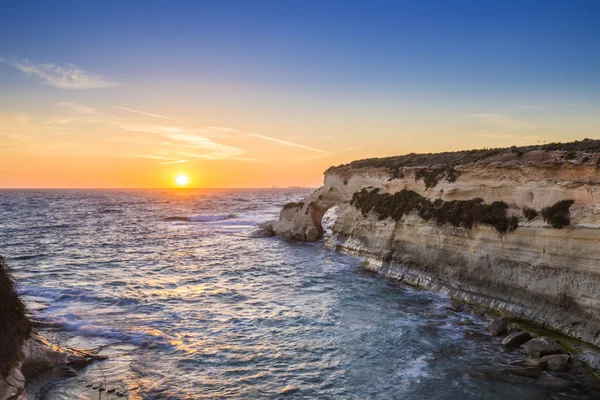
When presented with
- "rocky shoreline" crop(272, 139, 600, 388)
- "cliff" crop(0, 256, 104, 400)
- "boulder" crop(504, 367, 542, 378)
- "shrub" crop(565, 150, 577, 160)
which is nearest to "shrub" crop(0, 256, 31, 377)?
"cliff" crop(0, 256, 104, 400)

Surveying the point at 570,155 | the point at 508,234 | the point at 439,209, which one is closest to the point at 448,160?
the point at 439,209

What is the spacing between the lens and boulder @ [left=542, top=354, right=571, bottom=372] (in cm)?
1213

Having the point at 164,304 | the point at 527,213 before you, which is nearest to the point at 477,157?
the point at 527,213

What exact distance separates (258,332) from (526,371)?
9452mm

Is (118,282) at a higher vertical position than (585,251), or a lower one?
lower

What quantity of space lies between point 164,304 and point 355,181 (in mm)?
22286

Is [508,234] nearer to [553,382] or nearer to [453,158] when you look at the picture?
[553,382]

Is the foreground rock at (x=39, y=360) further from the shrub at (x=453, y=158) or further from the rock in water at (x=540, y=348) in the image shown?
the shrub at (x=453, y=158)

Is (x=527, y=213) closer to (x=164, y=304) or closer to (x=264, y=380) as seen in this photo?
(x=264, y=380)

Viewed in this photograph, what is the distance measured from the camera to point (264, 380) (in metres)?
11.8

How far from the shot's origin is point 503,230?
18328 millimetres

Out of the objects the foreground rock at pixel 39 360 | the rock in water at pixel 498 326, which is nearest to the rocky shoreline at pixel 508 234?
the rock in water at pixel 498 326

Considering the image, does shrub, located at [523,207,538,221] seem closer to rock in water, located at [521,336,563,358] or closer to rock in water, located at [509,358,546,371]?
rock in water, located at [521,336,563,358]

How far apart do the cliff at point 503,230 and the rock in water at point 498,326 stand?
1.67 metres
